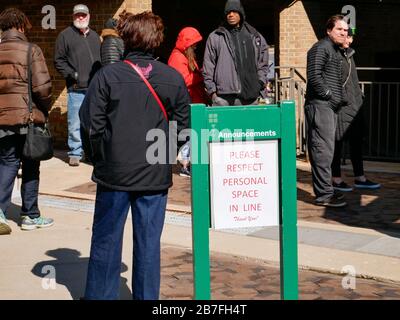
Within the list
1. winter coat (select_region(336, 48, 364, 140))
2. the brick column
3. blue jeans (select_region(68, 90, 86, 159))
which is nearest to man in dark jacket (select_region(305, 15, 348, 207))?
winter coat (select_region(336, 48, 364, 140))

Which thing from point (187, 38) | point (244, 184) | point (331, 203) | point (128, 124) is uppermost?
point (187, 38)

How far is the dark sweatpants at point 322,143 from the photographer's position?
25.8 ft

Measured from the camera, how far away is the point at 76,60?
10.2 m

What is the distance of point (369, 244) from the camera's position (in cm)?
645

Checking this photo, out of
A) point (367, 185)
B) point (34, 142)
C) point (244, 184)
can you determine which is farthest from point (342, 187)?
point (244, 184)

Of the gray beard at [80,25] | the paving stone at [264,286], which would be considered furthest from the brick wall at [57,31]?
the paving stone at [264,286]

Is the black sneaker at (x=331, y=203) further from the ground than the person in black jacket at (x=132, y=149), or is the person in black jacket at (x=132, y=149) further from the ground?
the person in black jacket at (x=132, y=149)

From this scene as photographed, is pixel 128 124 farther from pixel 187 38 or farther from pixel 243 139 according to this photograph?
pixel 187 38

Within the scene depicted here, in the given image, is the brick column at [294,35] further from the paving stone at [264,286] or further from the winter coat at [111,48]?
the paving stone at [264,286]

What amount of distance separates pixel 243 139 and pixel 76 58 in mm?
6202

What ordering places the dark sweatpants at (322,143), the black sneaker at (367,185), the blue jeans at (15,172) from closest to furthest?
the blue jeans at (15,172)
the dark sweatpants at (322,143)
the black sneaker at (367,185)

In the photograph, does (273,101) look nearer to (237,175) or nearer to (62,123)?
(62,123)

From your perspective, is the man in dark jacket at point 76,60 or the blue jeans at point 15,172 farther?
the man in dark jacket at point 76,60

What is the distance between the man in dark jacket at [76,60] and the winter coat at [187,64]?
5.01ft
